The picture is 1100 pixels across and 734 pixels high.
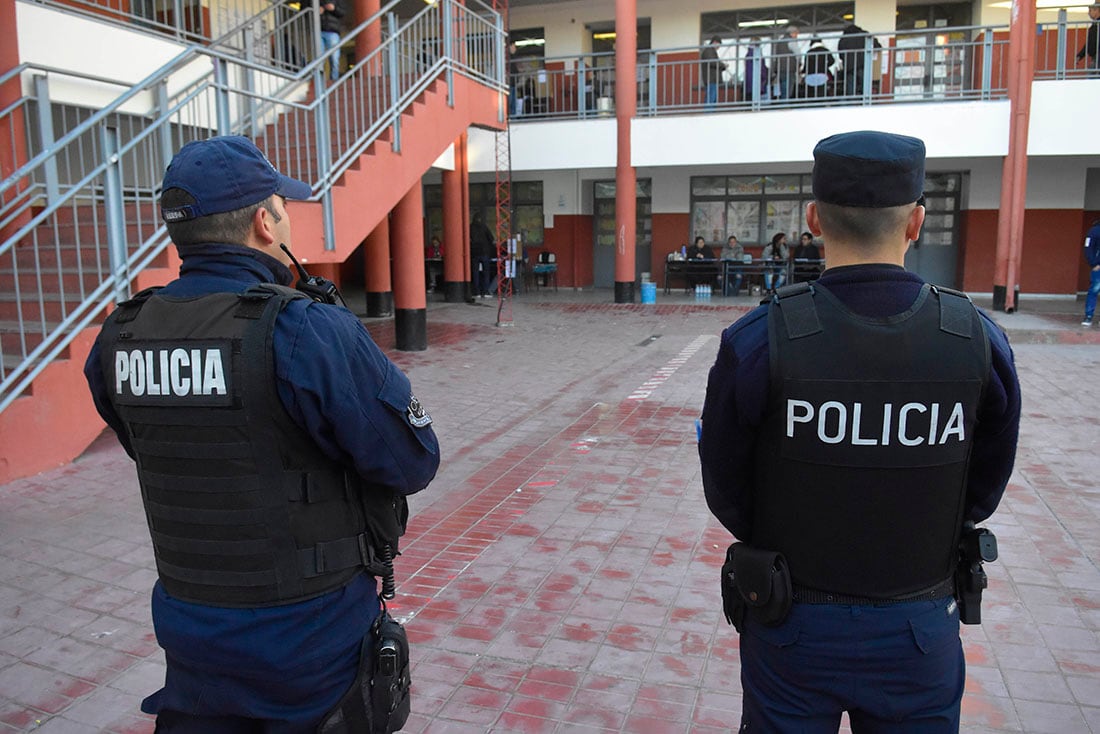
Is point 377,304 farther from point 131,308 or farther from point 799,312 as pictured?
point 799,312

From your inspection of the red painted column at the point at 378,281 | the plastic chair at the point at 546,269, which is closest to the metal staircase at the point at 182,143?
the red painted column at the point at 378,281

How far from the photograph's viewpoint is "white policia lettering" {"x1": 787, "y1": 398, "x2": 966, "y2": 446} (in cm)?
182

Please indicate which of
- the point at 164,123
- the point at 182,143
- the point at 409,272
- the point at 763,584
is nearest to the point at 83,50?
the point at 182,143

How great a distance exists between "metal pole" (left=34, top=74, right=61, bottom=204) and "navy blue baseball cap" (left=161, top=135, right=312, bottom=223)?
17.7 ft

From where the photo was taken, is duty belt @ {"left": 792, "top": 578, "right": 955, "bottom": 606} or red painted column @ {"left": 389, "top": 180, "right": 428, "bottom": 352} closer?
duty belt @ {"left": 792, "top": 578, "right": 955, "bottom": 606}

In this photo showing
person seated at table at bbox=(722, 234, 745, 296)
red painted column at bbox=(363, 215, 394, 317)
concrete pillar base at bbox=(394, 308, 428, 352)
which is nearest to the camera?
concrete pillar base at bbox=(394, 308, 428, 352)

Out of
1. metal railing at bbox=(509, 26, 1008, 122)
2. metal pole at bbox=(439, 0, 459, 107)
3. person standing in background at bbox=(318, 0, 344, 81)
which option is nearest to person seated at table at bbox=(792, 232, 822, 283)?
metal railing at bbox=(509, 26, 1008, 122)

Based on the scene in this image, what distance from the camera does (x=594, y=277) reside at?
2106 cm

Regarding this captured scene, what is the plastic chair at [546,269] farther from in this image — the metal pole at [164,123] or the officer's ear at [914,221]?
the officer's ear at [914,221]

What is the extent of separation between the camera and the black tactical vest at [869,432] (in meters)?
1.82

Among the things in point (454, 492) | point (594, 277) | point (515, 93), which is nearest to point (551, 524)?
point (454, 492)

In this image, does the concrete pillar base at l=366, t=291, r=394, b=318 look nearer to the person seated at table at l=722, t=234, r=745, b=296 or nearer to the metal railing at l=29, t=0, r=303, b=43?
the metal railing at l=29, t=0, r=303, b=43

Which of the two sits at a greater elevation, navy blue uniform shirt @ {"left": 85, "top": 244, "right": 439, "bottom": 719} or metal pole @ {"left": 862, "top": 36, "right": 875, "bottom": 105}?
metal pole @ {"left": 862, "top": 36, "right": 875, "bottom": 105}

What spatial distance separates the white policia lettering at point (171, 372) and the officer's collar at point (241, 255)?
0.25 meters
